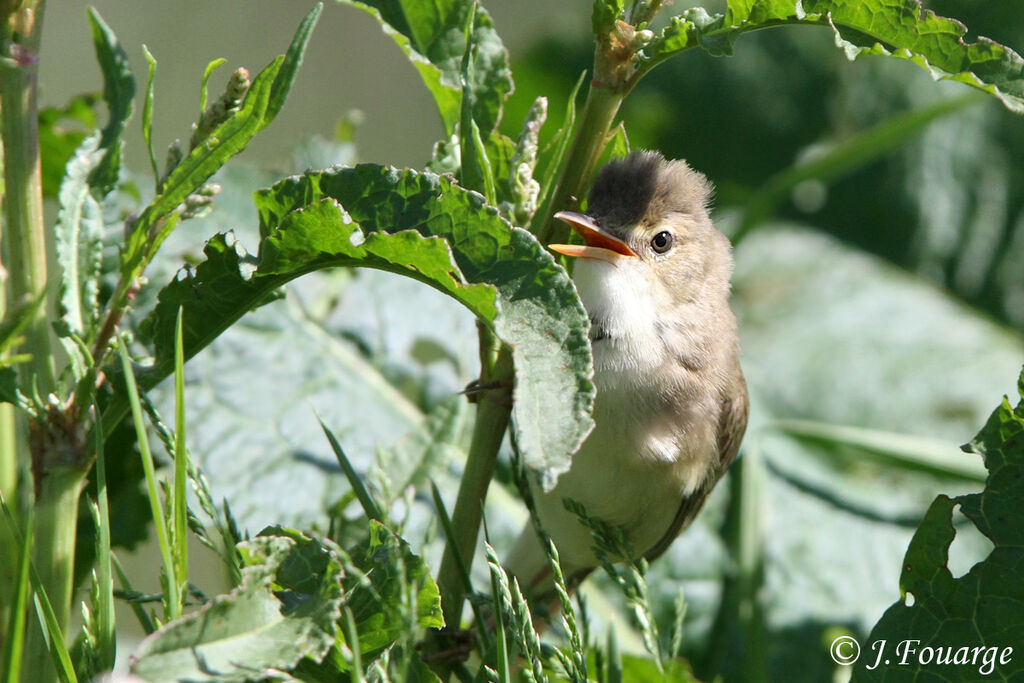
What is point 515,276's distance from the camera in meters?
1.15

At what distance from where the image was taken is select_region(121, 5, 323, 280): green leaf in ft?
4.05

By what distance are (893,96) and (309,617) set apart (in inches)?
145

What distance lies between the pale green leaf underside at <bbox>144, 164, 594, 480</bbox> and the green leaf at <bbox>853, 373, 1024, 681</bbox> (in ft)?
2.44

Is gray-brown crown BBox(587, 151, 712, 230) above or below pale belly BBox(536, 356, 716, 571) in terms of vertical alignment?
above

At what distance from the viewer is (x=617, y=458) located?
2.02 metres

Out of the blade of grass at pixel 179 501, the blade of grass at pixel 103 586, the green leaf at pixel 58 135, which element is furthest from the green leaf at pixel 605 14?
the green leaf at pixel 58 135

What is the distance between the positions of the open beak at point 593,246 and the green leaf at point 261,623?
59cm

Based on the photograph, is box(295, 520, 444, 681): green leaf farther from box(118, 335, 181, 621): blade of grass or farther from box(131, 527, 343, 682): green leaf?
box(118, 335, 181, 621): blade of grass

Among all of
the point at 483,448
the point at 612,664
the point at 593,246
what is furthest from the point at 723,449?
the point at 483,448

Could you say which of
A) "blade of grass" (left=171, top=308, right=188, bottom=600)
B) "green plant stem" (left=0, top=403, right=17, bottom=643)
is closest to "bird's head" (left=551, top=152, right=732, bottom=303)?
Answer: "blade of grass" (left=171, top=308, right=188, bottom=600)

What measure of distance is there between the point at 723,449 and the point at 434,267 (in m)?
1.37

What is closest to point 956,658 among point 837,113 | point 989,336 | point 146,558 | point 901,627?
point 901,627

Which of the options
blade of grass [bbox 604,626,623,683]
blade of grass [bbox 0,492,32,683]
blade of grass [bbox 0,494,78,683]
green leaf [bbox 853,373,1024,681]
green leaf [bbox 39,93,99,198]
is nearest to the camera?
blade of grass [bbox 0,492,32,683]

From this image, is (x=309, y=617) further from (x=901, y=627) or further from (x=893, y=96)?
(x=893, y=96)
